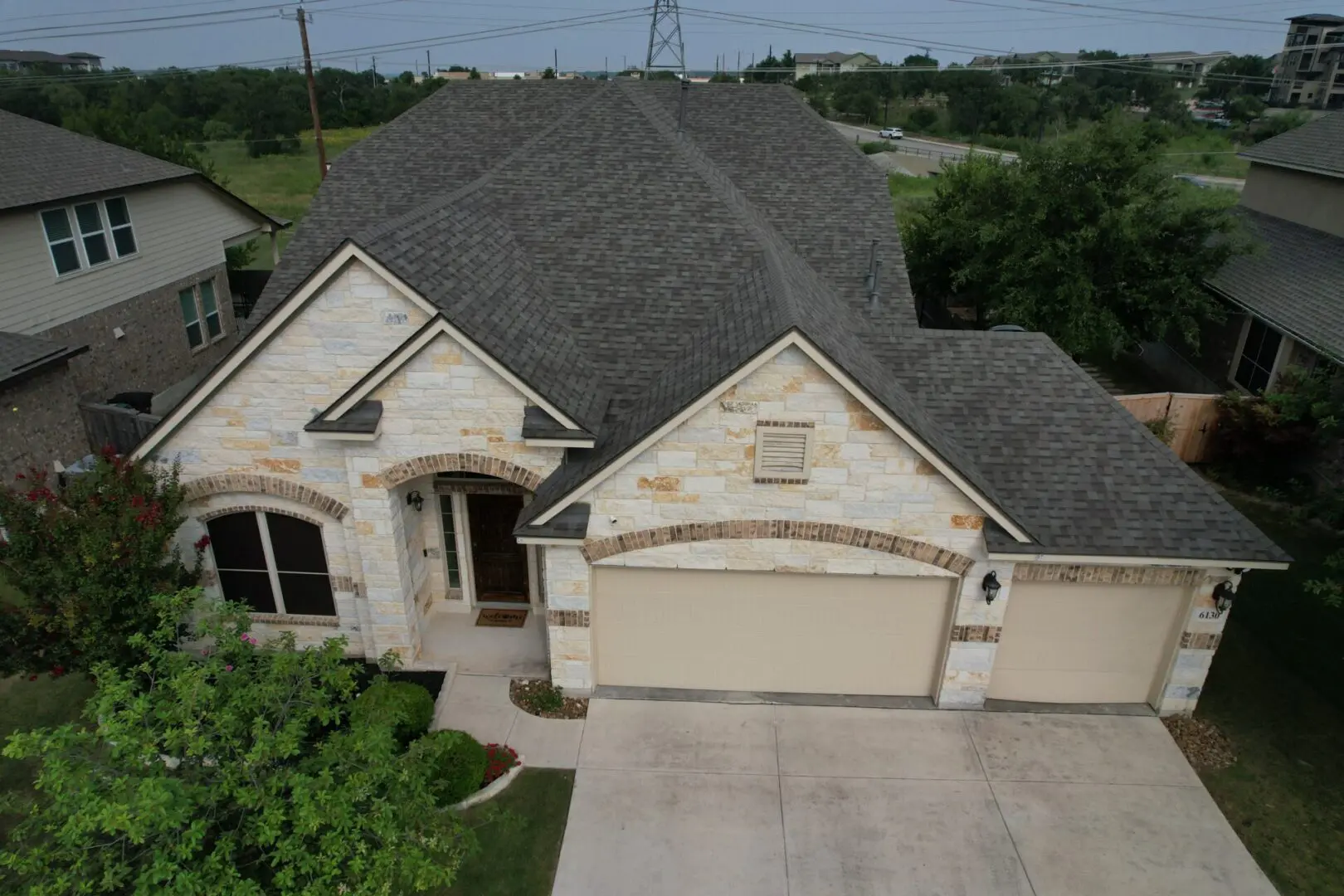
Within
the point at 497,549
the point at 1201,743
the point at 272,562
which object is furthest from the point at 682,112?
the point at 1201,743

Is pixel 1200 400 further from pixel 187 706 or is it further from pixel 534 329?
pixel 187 706

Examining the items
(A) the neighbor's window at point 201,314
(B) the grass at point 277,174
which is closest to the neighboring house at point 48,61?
(B) the grass at point 277,174

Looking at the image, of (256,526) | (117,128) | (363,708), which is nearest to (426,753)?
(363,708)

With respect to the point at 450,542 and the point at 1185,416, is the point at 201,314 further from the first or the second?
the point at 1185,416

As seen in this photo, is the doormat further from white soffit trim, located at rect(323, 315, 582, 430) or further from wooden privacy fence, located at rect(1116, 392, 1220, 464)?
wooden privacy fence, located at rect(1116, 392, 1220, 464)

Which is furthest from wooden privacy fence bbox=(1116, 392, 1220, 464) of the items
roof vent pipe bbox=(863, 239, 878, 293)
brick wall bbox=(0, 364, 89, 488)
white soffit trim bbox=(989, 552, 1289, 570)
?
brick wall bbox=(0, 364, 89, 488)

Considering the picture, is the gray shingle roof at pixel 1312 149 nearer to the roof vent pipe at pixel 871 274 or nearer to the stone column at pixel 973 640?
the roof vent pipe at pixel 871 274
